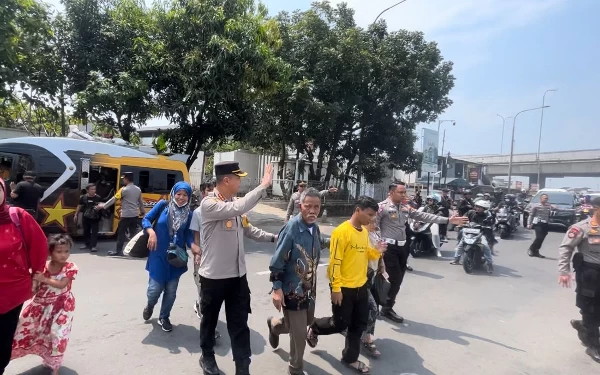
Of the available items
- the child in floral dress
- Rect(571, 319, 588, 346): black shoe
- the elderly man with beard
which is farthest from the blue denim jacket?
Rect(571, 319, 588, 346): black shoe

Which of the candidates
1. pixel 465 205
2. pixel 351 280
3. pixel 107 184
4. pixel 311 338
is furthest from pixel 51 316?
pixel 465 205

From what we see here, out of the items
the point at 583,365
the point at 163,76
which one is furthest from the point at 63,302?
the point at 163,76

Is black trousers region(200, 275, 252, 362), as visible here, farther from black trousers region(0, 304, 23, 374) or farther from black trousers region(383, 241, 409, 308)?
black trousers region(383, 241, 409, 308)

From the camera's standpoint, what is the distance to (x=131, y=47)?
503 inches

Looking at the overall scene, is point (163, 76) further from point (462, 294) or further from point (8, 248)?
point (8, 248)

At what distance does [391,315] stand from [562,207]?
14868 millimetres

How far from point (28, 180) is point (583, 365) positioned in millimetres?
8452

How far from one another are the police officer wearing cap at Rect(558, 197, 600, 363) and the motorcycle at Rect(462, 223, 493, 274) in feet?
12.9

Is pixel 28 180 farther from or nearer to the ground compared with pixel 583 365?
farther from the ground

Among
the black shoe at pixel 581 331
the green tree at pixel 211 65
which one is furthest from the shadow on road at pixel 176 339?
the green tree at pixel 211 65

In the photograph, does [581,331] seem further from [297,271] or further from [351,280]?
[297,271]

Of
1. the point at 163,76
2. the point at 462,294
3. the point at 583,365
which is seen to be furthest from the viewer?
the point at 163,76

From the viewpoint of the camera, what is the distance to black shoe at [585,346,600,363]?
4.46 meters

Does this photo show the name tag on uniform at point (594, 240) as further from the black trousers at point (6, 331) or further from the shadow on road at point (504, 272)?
the black trousers at point (6, 331)
